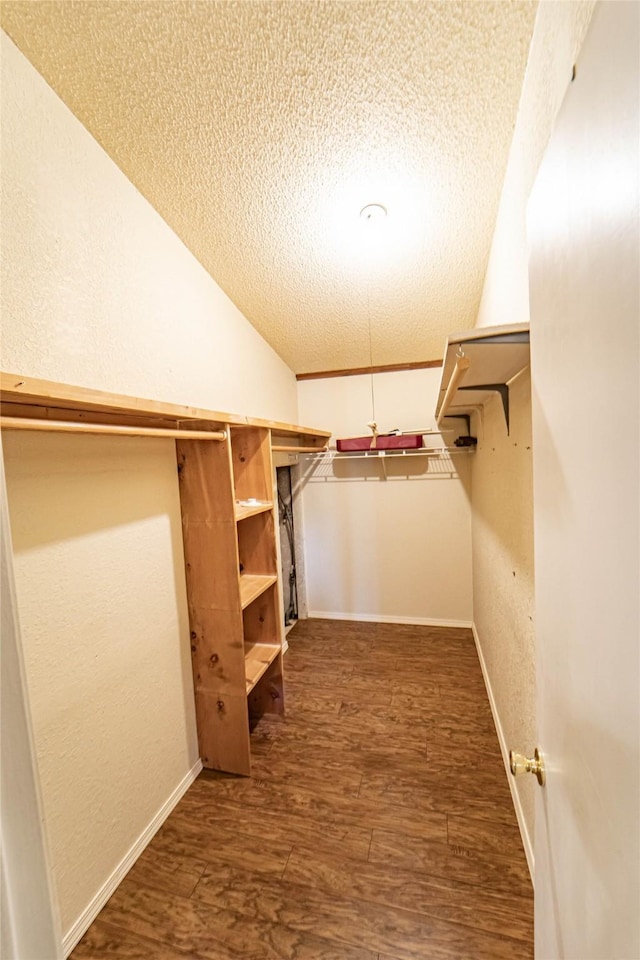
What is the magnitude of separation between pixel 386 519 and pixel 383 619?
988 millimetres

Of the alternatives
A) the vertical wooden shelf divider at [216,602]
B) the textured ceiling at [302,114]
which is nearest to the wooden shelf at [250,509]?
the vertical wooden shelf divider at [216,602]

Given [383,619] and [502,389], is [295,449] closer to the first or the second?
[502,389]

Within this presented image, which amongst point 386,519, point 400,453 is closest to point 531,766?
point 400,453

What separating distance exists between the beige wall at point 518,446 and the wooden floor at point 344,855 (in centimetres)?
21

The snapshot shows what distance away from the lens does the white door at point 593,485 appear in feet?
1.11

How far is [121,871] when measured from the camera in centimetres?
135

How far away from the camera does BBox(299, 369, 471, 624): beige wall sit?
328cm

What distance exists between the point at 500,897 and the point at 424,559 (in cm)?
227

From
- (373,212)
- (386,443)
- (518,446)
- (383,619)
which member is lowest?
(383,619)

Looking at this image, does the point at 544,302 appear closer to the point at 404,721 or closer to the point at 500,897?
the point at 500,897

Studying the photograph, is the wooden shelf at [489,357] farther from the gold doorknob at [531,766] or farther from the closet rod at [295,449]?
the closet rod at [295,449]

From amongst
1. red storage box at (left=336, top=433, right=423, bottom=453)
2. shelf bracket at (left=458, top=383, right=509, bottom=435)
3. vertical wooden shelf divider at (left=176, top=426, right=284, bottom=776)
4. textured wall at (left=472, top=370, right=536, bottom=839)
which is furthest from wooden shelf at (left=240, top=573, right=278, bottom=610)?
shelf bracket at (left=458, top=383, right=509, bottom=435)

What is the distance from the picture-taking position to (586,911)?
0.46 meters

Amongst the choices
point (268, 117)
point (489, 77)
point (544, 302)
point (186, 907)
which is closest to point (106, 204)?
point (268, 117)
